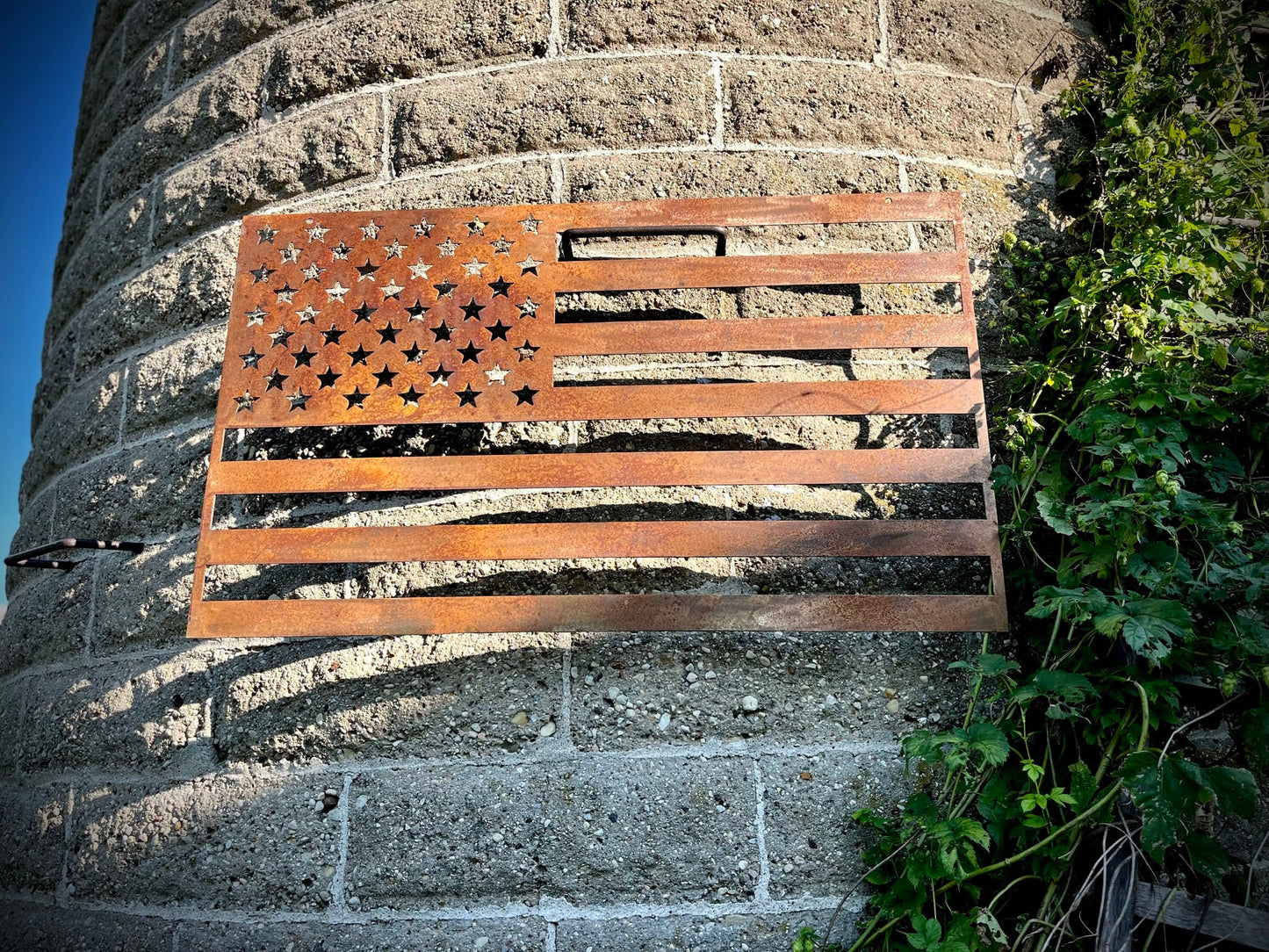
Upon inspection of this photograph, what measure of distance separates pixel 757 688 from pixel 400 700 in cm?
71

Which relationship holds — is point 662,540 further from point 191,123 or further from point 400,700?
point 191,123

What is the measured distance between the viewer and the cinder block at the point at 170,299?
201cm

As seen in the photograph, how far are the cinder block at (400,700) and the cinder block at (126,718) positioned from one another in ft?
0.33

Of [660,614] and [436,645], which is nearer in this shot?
[660,614]

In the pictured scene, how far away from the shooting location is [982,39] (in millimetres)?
1981

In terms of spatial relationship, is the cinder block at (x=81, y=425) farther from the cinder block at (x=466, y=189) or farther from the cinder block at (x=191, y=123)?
the cinder block at (x=466, y=189)

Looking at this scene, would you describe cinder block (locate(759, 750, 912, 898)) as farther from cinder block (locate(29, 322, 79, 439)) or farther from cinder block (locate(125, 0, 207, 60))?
cinder block (locate(125, 0, 207, 60))

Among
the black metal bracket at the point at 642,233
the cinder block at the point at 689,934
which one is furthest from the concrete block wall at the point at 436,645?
the black metal bracket at the point at 642,233

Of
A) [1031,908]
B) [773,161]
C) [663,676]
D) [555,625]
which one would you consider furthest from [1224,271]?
[555,625]

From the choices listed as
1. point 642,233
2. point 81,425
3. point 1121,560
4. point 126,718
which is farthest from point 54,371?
point 1121,560

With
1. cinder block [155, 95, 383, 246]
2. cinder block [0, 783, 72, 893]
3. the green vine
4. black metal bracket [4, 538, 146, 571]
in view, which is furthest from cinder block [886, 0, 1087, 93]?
cinder block [0, 783, 72, 893]

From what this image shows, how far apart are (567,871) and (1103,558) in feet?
3.79

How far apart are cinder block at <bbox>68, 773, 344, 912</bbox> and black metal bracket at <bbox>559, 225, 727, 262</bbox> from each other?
122cm

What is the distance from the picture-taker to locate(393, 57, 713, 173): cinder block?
6.08 ft
